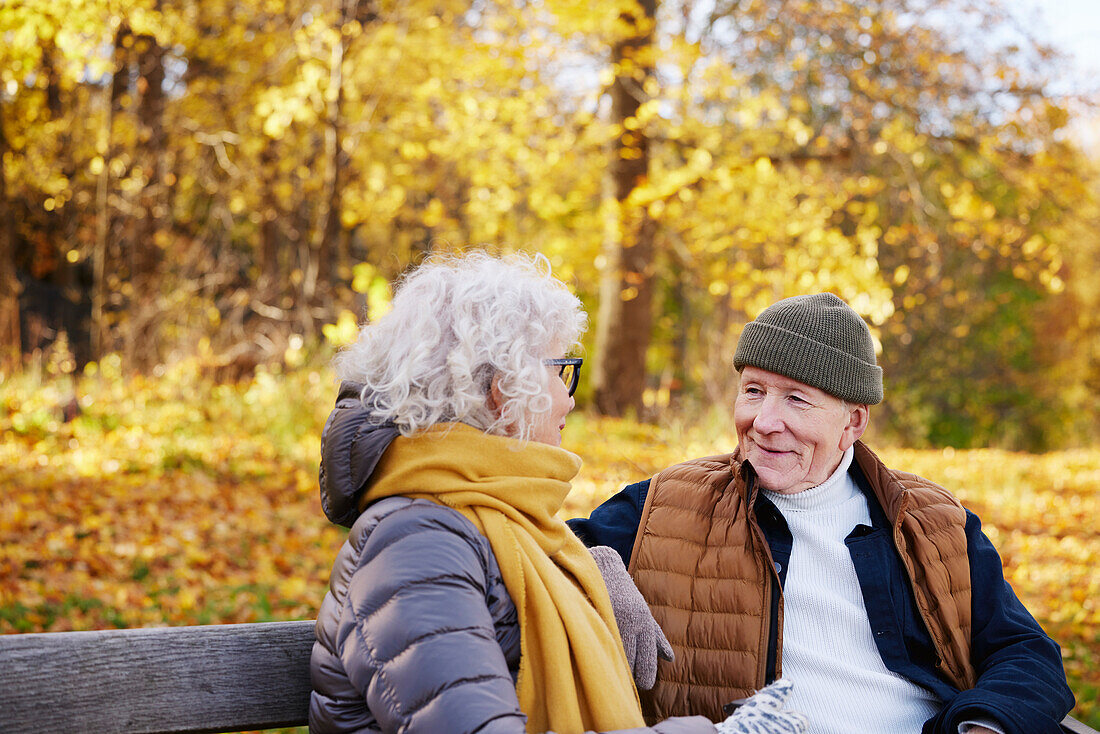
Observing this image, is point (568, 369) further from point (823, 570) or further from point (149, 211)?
point (149, 211)

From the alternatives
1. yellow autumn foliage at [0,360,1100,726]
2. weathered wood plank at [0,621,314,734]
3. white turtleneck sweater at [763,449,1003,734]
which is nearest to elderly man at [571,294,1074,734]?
white turtleneck sweater at [763,449,1003,734]

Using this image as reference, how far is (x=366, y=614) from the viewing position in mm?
1525

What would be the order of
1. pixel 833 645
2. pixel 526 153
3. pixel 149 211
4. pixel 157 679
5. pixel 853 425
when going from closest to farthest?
pixel 157 679 → pixel 833 645 → pixel 853 425 → pixel 526 153 → pixel 149 211

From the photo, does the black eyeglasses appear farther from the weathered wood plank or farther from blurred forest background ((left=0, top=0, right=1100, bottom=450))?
blurred forest background ((left=0, top=0, right=1100, bottom=450))

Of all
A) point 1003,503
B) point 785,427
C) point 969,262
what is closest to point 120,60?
point 785,427

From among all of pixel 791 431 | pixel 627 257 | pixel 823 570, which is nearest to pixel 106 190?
pixel 627 257

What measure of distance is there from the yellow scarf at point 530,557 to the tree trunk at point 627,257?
5.74 metres

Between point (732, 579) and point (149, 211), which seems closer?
point (732, 579)

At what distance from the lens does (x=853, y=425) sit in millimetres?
2547

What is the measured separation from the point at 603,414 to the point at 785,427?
768 cm

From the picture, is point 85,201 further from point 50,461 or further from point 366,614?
point 366,614

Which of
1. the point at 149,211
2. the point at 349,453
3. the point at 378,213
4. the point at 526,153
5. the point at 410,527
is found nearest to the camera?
the point at 410,527

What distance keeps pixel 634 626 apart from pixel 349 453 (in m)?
0.76

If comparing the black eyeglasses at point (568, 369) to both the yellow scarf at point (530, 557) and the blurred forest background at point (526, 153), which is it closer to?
the yellow scarf at point (530, 557)
